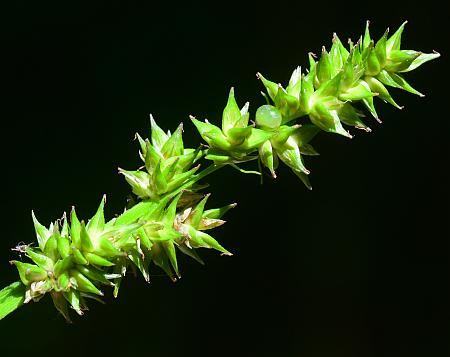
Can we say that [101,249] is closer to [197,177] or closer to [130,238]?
[130,238]

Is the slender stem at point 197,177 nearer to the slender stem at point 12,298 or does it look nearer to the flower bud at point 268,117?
the flower bud at point 268,117

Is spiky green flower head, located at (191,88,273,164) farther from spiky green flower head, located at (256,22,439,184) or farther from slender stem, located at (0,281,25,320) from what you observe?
slender stem, located at (0,281,25,320)

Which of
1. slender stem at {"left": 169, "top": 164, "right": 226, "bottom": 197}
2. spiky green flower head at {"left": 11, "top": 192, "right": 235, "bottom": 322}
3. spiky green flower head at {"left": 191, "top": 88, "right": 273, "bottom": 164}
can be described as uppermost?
spiky green flower head at {"left": 191, "top": 88, "right": 273, "bottom": 164}

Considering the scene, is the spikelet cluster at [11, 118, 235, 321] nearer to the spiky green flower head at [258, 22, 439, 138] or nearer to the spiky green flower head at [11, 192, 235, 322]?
the spiky green flower head at [11, 192, 235, 322]

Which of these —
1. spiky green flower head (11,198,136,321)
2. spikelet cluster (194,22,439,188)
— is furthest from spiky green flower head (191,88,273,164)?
spiky green flower head (11,198,136,321)

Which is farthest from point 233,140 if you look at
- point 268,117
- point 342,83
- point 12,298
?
Result: point 12,298

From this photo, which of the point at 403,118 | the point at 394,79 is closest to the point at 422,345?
the point at 403,118

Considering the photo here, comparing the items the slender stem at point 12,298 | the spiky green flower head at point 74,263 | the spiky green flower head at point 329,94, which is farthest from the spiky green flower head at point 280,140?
the slender stem at point 12,298

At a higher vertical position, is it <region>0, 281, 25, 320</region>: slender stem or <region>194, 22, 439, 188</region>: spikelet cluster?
<region>194, 22, 439, 188</region>: spikelet cluster

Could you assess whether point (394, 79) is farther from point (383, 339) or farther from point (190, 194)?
point (383, 339)
